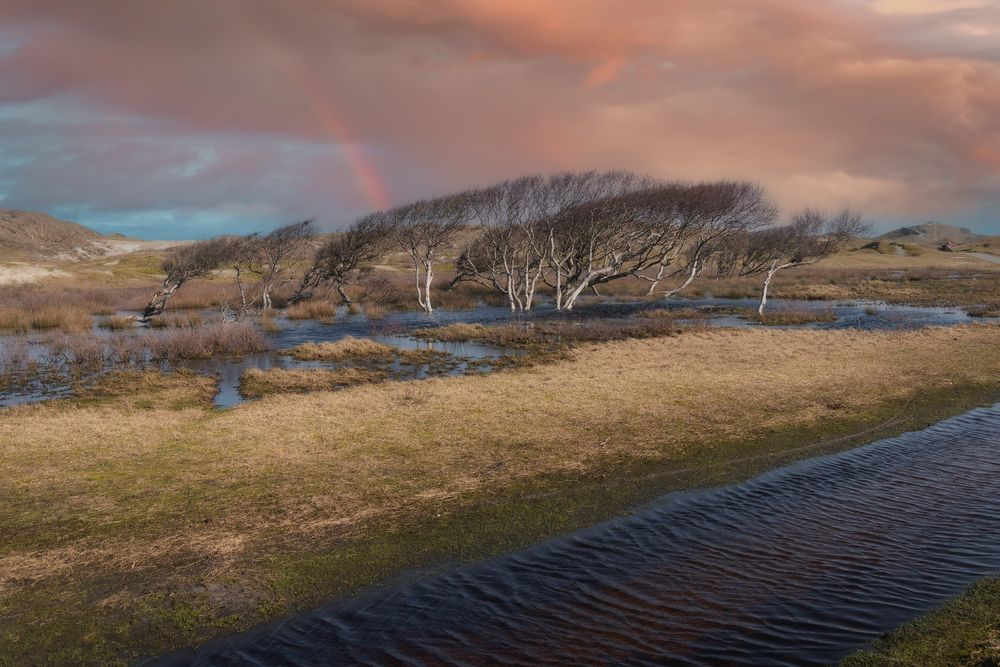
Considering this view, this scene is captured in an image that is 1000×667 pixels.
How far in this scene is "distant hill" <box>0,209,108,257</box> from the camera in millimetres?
126125

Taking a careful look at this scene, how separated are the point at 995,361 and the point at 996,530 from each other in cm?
1773

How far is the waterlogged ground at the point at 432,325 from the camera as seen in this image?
2261 cm

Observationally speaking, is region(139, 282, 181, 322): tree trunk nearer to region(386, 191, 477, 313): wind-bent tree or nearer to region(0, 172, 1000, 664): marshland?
region(0, 172, 1000, 664): marshland

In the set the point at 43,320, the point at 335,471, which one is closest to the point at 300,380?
the point at 335,471

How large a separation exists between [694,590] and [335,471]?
21.8 ft

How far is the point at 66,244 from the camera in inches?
5502

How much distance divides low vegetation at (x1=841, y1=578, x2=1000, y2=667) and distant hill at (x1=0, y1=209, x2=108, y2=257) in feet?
488

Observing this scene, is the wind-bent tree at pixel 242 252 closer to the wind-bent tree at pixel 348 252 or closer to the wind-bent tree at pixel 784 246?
the wind-bent tree at pixel 348 252

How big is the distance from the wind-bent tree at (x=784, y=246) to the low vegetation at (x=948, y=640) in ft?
140

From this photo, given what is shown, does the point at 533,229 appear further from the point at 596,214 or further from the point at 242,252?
the point at 242,252

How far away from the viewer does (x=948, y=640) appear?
20.3ft

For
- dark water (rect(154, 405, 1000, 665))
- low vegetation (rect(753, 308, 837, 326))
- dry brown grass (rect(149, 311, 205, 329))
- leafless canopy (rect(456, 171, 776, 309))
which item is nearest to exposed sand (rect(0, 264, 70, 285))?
dry brown grass (rect(149, 311, 205, 329))

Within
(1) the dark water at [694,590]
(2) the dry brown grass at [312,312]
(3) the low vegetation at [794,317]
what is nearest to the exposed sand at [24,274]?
(2) the dry brown grass at [312,312]

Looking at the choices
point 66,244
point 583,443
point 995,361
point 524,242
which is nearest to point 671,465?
point 583,443
